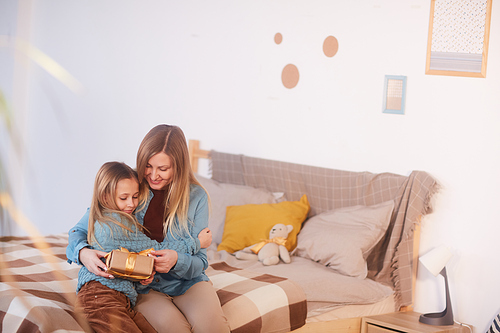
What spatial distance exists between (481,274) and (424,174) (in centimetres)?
53

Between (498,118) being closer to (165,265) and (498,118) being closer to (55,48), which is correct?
(165,265)

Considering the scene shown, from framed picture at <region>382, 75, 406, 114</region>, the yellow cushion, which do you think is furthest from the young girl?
framed picture at <region>382, 75, 406, 114</region>

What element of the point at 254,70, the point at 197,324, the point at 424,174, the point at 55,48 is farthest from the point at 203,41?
the point at 197,324

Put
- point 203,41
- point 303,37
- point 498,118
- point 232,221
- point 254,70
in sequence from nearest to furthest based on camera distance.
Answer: point 498,118, point 232,221, point 303,37, point 254,70, point 203,41

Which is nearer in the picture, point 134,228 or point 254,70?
point 134,228

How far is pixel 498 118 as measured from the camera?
216 centimetres

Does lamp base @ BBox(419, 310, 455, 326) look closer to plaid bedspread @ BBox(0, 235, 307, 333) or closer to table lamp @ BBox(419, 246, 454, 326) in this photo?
table lamp @ BBox(419, 246, 454, 326)

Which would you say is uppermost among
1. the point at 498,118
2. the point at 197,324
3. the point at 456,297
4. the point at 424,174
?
the point at 498,118

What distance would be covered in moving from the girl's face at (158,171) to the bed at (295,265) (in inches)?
16.8

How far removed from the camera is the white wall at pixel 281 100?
87.4 inches

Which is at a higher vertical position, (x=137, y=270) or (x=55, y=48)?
(x=55, y=48)

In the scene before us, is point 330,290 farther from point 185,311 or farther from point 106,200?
point 106,200

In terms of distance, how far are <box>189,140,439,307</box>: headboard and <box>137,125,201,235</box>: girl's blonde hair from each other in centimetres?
110

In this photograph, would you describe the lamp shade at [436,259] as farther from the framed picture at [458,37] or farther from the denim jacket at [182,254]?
the denim jacket at [182,254]
